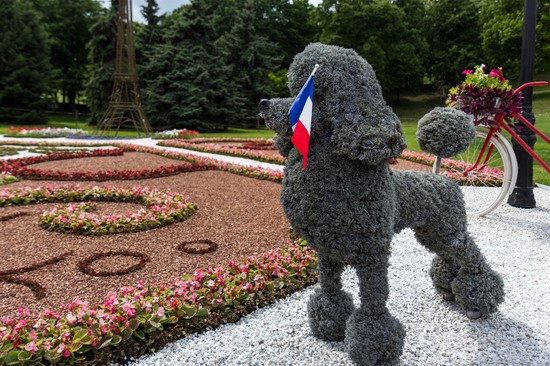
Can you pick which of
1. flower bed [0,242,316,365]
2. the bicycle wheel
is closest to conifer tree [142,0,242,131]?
the bicycle wheel

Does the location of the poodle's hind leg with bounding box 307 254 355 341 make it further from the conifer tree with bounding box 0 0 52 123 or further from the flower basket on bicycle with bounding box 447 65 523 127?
the conifer tree with bounding box 0 0 52 123

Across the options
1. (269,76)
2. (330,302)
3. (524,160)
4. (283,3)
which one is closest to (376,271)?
(330,302)

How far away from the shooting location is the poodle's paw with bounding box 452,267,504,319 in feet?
9.91

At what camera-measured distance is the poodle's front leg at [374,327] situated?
2.39 metres

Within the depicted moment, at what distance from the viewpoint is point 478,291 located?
3014mm

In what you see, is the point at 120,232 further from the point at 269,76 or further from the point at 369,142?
the point at 269,76

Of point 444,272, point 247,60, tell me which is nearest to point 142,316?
point 444,272

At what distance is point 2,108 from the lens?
2536cm

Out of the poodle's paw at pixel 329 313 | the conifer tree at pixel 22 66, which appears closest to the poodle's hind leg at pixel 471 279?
the poodle's paw at pixel 329 313

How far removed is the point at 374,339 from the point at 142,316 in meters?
1.59

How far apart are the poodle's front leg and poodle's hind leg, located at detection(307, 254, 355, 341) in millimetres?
311

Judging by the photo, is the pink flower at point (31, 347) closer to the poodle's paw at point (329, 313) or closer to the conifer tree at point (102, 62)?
the poodle's paw at point (329, 313)

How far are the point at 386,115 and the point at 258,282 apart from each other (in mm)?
1890

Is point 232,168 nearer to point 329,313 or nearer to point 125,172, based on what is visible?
point 125,172
